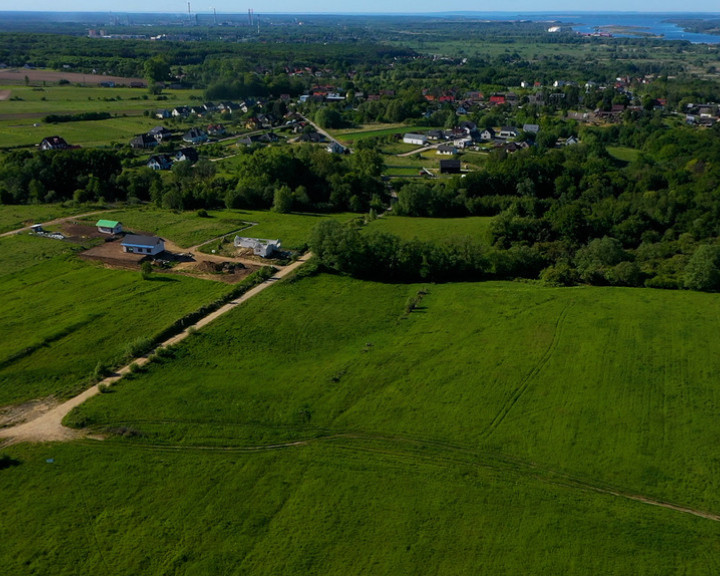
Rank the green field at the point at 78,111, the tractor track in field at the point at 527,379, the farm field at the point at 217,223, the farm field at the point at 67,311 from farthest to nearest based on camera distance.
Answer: the green field at the point at 78,111 → the farm field at the point at 217,223 → the farm field at the point at 67,311 → the tractor track in field at the point at 527,379

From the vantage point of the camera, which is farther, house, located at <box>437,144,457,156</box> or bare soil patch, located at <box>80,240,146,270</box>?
house, located at <box>437,144,457,156</box>

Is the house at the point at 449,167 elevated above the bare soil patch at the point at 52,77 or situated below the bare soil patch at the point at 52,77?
below

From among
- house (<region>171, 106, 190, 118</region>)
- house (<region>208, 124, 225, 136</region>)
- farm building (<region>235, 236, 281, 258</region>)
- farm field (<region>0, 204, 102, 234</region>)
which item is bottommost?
farm building (<region>235, 236, 281, 258</region>)

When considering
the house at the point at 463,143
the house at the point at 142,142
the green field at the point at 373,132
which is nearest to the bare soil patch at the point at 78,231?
the house at the point at 142,142

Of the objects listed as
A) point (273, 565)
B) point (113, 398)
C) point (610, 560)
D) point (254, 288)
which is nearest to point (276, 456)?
point (273, 565)

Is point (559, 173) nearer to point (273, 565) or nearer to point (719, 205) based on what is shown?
point (719, 205)

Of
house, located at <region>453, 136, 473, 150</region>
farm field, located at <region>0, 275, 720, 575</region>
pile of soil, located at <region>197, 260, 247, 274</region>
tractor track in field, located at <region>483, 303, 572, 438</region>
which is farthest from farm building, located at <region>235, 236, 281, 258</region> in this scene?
house, located at <region>453, 136, 473, 150</region>

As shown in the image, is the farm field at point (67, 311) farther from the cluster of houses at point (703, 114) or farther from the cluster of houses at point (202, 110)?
the cluster of houses at point (703, 114)

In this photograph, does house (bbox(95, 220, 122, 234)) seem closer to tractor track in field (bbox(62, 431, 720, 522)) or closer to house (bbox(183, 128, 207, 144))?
tractor track in field (bbox(62, 431, 720, 522))

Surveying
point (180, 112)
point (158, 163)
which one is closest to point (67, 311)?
point (158, 163)
